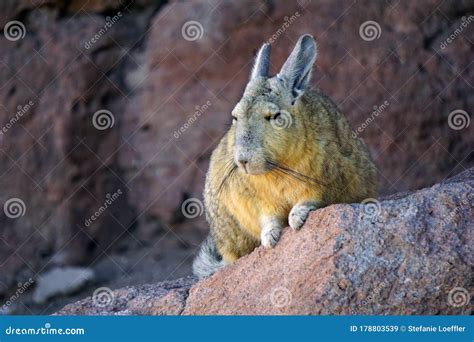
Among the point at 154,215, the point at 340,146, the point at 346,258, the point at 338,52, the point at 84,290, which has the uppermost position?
the point at 338,52

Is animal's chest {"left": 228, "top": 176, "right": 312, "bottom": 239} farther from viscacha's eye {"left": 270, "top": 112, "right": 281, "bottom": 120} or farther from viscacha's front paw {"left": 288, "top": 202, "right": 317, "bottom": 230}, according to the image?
viscacha's eye {"left": 270, "top": 112, "right": 281, "bottom": 120}

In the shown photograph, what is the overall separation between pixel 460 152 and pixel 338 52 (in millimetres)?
1413

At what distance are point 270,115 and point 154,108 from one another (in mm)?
3400

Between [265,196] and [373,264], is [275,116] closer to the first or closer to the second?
[265,196]

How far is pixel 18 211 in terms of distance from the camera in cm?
901

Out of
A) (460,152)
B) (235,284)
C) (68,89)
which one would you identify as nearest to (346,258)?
(235,284)

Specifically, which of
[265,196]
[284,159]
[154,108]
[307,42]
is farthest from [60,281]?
[307,42]

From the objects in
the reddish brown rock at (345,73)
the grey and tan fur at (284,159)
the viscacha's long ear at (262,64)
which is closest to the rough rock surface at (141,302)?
the grey and tan fur at (284,159)

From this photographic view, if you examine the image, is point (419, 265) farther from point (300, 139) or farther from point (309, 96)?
point (309, 96)

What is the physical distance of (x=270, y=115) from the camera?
6.07 metres

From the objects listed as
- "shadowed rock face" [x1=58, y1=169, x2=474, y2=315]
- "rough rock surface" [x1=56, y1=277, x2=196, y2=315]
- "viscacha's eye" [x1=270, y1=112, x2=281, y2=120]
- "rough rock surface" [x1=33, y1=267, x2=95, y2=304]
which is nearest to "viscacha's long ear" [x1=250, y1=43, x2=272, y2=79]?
"viscacha's eye" [x1=270, y1=112, x2=281, y2=120]

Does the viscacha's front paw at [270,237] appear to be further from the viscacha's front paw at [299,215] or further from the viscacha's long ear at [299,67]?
the viscacha's long ear at [299,67]

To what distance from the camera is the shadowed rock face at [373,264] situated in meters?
5.33

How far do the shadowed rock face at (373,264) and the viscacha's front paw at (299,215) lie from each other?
2.6 inches
